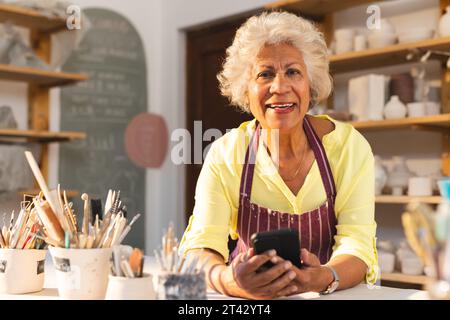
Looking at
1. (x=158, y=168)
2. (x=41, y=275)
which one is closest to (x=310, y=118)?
(x=41, y=275)

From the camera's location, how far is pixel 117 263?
90 cm

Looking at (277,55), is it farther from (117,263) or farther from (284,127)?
(117,263)

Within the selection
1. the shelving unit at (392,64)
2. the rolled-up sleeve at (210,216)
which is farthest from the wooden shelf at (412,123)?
the rolled-up sleeve at (210,216)

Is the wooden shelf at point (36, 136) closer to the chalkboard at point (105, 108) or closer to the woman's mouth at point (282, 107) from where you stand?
the chalkboard at point (105, 108)

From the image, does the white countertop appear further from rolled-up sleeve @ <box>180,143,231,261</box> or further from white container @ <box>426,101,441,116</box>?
white container @ <box>426,101,441,116</box>

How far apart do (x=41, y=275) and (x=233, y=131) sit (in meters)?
0.65

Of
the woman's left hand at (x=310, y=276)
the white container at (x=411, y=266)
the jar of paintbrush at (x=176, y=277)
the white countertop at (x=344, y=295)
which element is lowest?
the white container at (x=411, y=266)

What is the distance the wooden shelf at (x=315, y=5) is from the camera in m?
3.03

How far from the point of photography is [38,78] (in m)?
3.45

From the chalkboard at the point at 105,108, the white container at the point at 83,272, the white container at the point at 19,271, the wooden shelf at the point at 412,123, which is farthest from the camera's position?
the chalkboard at the point at 105,108

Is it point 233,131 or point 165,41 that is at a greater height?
point 165,41

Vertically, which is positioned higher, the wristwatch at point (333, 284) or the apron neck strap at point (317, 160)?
the apron neck strap at point (317, 160)

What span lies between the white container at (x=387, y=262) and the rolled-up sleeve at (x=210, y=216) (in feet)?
5.12

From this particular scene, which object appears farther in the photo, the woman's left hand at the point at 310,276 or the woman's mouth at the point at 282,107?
the woman's mouth at the point at 282,107
